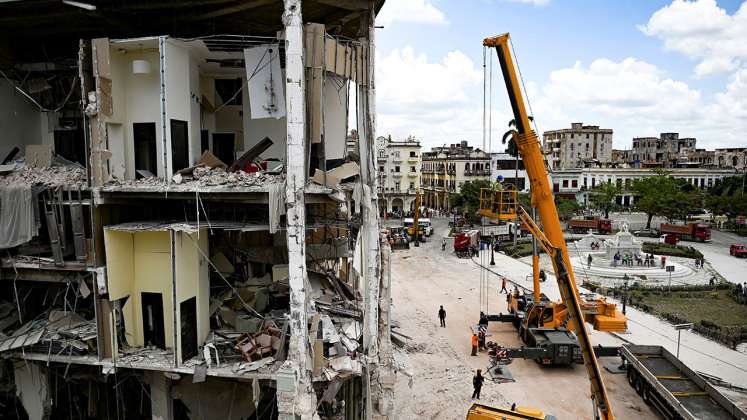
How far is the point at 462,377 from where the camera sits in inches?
885

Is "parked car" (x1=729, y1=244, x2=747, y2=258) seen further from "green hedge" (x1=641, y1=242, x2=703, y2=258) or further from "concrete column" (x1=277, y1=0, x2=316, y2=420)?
"concrete column" (x1=277, y1=0, x2=316, y2=420)

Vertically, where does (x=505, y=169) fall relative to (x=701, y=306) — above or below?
above

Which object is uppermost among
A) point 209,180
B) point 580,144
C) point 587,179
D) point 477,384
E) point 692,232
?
point 580,144

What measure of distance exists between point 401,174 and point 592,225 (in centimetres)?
3568

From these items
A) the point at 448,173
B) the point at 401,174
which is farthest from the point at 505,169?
the point at 401,174

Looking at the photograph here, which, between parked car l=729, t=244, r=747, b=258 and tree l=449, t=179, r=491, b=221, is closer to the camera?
parked car l=729, t=244, r=747, b=258

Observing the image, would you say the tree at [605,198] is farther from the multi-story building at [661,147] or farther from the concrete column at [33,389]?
the concrete column at [33,389]

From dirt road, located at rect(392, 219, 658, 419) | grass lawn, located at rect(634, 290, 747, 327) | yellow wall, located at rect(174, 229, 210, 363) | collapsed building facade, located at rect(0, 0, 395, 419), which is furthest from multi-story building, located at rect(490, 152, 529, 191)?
yellow wall, located at rect(174, 229, 210, 363)

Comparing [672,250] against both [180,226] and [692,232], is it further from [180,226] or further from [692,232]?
[180,226]

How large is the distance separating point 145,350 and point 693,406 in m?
18.1

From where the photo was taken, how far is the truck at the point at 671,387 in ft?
54.4

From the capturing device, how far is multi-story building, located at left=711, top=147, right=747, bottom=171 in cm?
11884

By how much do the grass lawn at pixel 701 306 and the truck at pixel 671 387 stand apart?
11.6 metres

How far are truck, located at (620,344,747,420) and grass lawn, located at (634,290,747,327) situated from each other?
11644 millimetres
